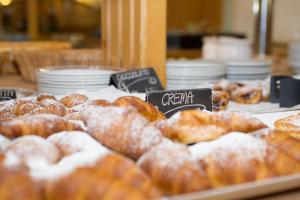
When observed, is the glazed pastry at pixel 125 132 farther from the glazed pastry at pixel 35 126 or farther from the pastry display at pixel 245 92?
the pastry display at pixel 245 92

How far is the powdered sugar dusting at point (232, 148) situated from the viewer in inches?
26.2

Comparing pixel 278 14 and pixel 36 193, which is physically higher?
pixel 278 14

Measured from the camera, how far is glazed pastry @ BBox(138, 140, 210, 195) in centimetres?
60

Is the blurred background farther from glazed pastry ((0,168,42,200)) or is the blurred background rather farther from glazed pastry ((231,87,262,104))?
glazed pastry ((0,168,42,200))

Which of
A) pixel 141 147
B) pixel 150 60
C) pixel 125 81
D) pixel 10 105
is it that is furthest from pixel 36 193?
pixel 150 60

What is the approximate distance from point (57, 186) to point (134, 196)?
0.32 feet

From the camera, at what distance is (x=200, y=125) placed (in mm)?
747

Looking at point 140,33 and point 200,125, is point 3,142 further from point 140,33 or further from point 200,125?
point 140,33

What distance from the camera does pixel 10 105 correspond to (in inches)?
39.2

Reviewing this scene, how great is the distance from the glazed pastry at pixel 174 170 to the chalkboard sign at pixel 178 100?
0.37 meters

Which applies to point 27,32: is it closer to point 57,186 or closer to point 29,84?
point 29,84

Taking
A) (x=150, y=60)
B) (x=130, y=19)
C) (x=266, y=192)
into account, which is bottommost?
(x=266, y=192)

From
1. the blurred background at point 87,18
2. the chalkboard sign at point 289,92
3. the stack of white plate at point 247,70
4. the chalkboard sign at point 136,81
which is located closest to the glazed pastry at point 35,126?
the chalkboard sign at point 136,81

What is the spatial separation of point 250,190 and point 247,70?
1.38 metres
